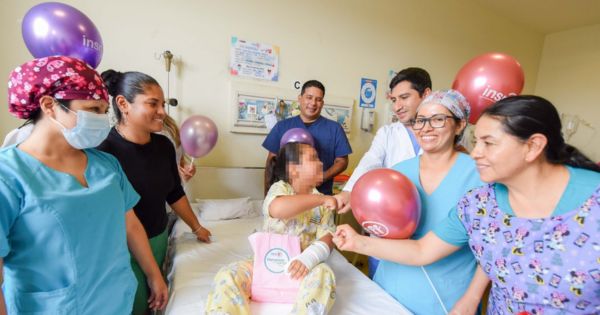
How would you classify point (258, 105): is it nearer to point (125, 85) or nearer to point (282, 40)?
point (282, 40)

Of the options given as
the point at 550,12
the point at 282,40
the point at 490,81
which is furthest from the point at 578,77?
the point at 282,40

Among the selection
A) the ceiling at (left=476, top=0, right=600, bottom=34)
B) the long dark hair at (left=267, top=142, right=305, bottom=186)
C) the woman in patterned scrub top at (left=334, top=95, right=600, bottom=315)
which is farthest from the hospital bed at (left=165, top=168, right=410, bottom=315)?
the ceiling at (left=476, top=0, right=600, bottom=34)

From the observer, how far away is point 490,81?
1.36m

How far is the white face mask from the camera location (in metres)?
0.84

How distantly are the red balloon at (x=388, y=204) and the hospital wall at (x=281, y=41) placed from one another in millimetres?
2012

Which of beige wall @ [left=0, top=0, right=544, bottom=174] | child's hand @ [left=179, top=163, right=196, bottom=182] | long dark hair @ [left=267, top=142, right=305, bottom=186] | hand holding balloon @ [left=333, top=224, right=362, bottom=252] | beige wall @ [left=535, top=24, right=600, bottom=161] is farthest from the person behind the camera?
beige wall @ [left=535, top=24, right=600, bottom=161]

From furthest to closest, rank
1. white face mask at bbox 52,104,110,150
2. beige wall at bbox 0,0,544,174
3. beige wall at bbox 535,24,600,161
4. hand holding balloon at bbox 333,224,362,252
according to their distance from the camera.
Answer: beige wall at bbox 535,24,600,161 < beige wall at bbox 0,0,544,174 < hand holding balloon at bbox 333,224,362,252 < white face mask at bbox 52,104,110,150

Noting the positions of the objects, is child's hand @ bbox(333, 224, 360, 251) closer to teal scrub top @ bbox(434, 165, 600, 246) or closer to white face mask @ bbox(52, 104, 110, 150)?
teal scrub top @ bbox(434, 165, 600, 246)

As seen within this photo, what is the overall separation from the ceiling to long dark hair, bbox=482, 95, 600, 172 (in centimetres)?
409

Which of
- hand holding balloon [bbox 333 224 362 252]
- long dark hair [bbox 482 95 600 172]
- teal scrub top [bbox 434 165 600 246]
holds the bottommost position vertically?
hand holding balloon [bbox 333 224 362 252]

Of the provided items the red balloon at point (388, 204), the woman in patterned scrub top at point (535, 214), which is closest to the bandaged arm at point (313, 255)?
the red balloon at point (388, 204)

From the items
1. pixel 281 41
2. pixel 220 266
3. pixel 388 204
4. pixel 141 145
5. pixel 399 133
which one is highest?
pixel 281 41

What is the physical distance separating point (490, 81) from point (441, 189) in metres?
0.65

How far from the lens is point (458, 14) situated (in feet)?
12.4
